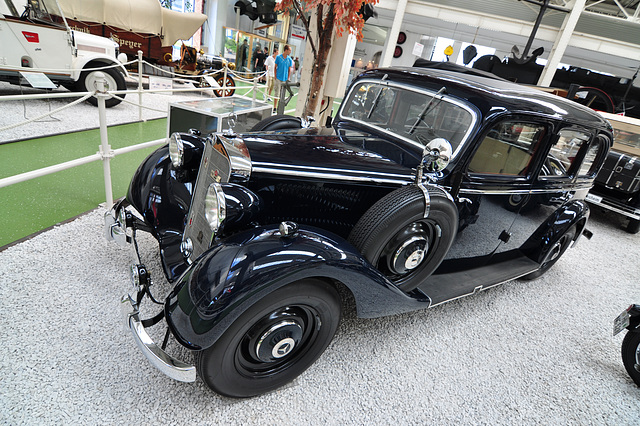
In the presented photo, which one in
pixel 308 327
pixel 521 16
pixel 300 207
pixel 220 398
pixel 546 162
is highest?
pixel 521 16

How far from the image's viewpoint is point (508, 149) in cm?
249

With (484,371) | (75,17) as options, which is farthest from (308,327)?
(75,17)

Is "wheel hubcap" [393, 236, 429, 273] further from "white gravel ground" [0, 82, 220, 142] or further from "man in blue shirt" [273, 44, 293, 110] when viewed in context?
"man in blue shirt" [273, 44, 293, 110]

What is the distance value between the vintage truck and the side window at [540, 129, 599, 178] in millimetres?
5986

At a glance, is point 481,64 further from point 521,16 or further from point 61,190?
point 61,190

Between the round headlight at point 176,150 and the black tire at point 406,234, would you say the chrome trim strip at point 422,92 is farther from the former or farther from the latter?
the round headlight at point 176,150

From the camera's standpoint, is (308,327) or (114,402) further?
(308,327)

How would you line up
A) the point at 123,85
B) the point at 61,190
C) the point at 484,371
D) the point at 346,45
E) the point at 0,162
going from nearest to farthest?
1. the point at 484,371
2. the point at 61,190
3. the point at 0,162
4. the point at 346,45
5. the point at 123,85

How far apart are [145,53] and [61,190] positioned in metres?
8.75

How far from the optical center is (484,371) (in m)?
2.23

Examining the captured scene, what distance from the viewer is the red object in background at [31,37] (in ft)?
18.1

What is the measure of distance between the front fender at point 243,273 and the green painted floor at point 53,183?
2009 mm

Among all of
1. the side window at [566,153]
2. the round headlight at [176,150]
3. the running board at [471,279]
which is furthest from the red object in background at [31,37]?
the side window at [566,153]

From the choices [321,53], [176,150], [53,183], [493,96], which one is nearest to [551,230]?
[493,96]
